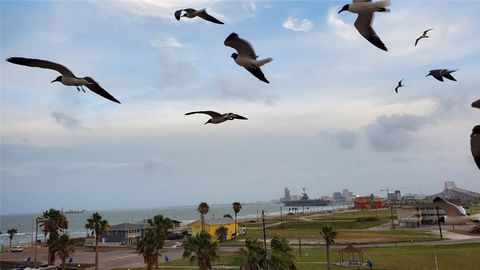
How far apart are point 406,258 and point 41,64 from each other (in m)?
48.3

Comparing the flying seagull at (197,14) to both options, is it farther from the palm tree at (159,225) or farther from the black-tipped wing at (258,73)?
the palm tree at (159,225)

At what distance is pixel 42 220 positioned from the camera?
56094 millimetres

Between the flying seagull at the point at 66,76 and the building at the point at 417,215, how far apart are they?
328ft

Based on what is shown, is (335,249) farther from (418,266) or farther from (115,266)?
(115,266)

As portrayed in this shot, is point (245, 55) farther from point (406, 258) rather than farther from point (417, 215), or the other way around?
point (417, 215)

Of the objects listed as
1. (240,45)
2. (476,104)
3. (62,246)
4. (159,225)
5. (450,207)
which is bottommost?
(62,246)

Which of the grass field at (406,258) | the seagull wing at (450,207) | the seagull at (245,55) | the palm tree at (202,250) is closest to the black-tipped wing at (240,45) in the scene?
the seagull at (245,55)

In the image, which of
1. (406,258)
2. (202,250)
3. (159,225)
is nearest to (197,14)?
(202,250)

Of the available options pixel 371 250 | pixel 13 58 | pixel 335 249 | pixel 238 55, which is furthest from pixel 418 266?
pixel 13 58

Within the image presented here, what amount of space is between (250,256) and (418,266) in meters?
22.4

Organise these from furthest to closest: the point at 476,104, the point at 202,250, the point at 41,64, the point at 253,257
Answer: the point at 202,250, the point at 253,257, the point at 41,64, the point at 476,104

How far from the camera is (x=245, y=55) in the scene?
10242mm

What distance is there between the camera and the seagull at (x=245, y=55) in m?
9.61

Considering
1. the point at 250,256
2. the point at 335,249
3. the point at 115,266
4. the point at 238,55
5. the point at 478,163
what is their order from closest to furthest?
the point at 478,163 < the point at 238,55 < the point at 250,256 < the point at 115,266 < the point at 335,249
